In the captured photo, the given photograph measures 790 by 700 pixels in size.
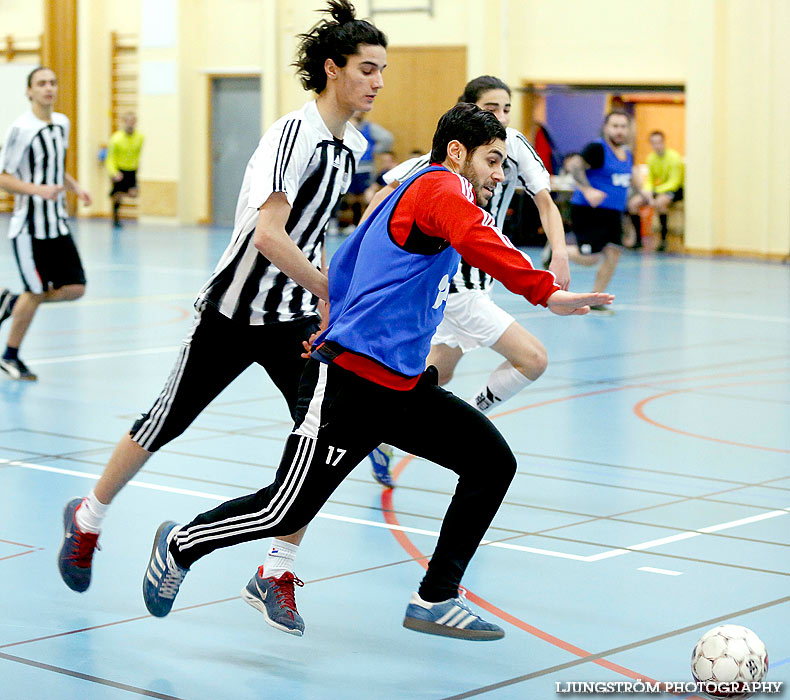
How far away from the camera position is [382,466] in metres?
6.09

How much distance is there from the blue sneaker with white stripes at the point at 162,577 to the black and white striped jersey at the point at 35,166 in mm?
5226

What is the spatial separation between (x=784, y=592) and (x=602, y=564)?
→ 0.65 meters

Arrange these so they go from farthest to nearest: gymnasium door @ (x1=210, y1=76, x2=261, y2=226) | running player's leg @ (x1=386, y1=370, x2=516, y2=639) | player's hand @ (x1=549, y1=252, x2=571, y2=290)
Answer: gymnasium door @ (x1=210, y1=76, x2=261, y2=226), player's hand @ (x1=549, y1=252, x2=571, y2=290), running player's leg @ (x1=386, y1=370, x2=516, y2=639)

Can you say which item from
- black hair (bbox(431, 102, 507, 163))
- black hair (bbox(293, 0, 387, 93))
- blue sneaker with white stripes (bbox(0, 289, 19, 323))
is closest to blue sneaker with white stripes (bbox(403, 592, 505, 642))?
black hair (bbox(431, 102, 507, 163))

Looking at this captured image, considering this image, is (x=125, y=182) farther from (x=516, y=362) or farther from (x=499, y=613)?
(x=499, y=613)

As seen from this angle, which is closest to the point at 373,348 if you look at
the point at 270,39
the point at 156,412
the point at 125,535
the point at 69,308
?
the point at 156,412

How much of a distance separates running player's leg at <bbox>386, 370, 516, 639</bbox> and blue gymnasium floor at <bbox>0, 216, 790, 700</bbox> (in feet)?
0.29

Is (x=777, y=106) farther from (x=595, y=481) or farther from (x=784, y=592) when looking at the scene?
(x=784, y=592)

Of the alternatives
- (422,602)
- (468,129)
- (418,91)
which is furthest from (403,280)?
(418,91)

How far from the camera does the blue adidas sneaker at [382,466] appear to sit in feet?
19.9

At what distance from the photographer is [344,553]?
16.5 feet

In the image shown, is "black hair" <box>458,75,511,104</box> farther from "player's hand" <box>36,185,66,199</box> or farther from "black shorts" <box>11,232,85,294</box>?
"black shorts" <box>11,232,85,294</box>

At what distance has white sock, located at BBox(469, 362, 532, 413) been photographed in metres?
6.10

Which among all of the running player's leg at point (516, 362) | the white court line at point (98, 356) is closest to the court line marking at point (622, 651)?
the running player's leg at point (516, 362)
